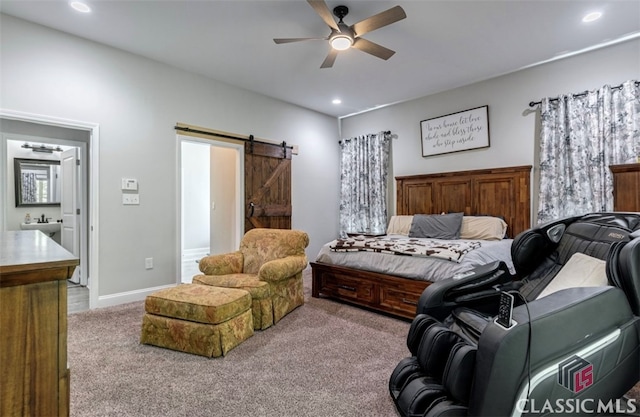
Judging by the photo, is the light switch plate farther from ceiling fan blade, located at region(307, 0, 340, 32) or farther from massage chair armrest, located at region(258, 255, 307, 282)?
ceiling fan blade, located at region(307, 0, 340, 32)

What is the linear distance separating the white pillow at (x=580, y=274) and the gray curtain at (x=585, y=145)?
2239mm

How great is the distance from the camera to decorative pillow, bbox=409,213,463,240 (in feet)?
13.4

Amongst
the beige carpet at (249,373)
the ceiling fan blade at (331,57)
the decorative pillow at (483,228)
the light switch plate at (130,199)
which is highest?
the ceiling fan blade at (331,57)

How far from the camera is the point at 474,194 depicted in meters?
4.56

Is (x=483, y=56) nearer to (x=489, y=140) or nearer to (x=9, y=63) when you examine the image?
(x=489, y=140)

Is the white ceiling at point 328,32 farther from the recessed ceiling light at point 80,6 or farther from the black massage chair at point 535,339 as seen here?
the black massage chair at point 535,339

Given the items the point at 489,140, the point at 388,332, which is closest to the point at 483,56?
the point at 489,140

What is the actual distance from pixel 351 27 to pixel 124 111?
8.96ft

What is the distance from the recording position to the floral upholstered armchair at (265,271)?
9.29ft

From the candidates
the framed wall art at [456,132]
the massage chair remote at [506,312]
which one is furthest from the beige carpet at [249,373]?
the framed wall art at [456,132]

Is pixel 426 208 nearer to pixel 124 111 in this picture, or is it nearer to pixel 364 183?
pixel 364 183

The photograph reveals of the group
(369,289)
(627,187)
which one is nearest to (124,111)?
(369,289)

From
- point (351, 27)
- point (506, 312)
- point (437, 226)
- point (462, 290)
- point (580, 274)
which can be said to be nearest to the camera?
point (506, 312)

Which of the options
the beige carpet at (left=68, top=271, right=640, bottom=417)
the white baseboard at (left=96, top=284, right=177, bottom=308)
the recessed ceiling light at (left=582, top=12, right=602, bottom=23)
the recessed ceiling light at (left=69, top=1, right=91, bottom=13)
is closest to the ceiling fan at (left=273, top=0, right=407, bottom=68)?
the recessed ceiling light at (left=69, top=1, right=91, bottom=13)
